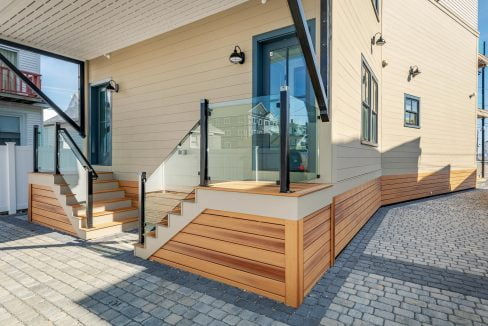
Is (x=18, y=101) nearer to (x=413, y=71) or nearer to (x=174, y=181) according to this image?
(x=174, y=181)

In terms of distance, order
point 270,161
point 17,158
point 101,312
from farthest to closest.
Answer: point 17,158, point 270,161, point 101,312

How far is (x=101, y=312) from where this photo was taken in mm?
2529

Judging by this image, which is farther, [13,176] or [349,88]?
[13,176]

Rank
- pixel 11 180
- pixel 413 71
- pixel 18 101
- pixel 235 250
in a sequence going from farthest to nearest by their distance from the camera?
pixel 18 101 → pixel 413 71 → pixel 11 180 → pixel 235 250

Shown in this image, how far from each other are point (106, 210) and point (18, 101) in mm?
8251

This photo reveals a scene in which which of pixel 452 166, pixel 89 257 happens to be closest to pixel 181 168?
pixel 89 257

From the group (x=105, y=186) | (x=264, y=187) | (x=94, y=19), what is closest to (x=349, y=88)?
(x=264, y=187)

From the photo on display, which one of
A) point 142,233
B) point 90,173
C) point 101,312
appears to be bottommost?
point 101,312

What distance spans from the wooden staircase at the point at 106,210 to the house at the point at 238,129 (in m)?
0.02

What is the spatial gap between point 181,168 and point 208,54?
7.35 feet

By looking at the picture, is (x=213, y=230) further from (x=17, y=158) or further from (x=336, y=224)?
(x=17, y=158)

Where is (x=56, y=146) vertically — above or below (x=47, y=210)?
above

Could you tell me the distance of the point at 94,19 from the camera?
15.1ft

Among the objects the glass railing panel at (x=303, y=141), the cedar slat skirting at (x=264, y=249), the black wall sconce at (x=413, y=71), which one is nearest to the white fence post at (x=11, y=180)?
the cedar slat skirting at (x=264, y=249)
